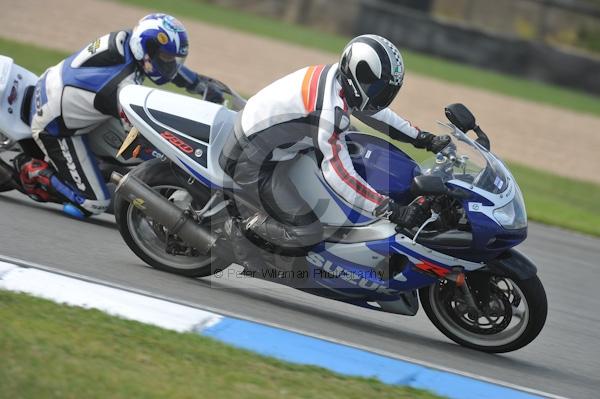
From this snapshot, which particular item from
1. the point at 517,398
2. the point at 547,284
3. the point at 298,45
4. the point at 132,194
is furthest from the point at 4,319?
the point at 298,45

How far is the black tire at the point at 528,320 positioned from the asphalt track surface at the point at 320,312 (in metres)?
0.06

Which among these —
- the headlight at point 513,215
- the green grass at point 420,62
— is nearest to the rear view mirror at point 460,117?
the headlight at point 513,215

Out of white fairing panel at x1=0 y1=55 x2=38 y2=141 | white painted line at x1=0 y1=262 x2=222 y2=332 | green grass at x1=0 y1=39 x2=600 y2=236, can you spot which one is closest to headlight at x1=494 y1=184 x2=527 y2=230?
white painted line at x1=0 y1=262 x2=222 y2=332

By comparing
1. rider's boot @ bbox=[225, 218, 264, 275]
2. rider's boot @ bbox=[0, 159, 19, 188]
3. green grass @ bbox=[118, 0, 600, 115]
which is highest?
green grass @ bbox=[118, 0, 600, 115]

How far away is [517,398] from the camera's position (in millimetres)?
5379

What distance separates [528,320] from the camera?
19.7ft

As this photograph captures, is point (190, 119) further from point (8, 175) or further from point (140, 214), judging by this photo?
point (8, 175)

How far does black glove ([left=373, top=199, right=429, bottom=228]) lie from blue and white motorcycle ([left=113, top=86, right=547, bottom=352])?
0.06 m

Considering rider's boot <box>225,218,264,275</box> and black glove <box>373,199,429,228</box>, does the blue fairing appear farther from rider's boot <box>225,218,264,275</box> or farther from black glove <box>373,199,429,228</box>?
rider's boot <box>225,218,264,275</box>

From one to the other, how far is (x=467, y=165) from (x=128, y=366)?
2.58m

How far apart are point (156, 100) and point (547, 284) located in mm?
3879

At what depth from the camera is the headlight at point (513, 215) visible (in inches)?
231

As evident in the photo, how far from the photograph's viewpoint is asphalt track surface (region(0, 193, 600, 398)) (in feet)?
19.7

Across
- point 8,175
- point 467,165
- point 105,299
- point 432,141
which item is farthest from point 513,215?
point 8,175
